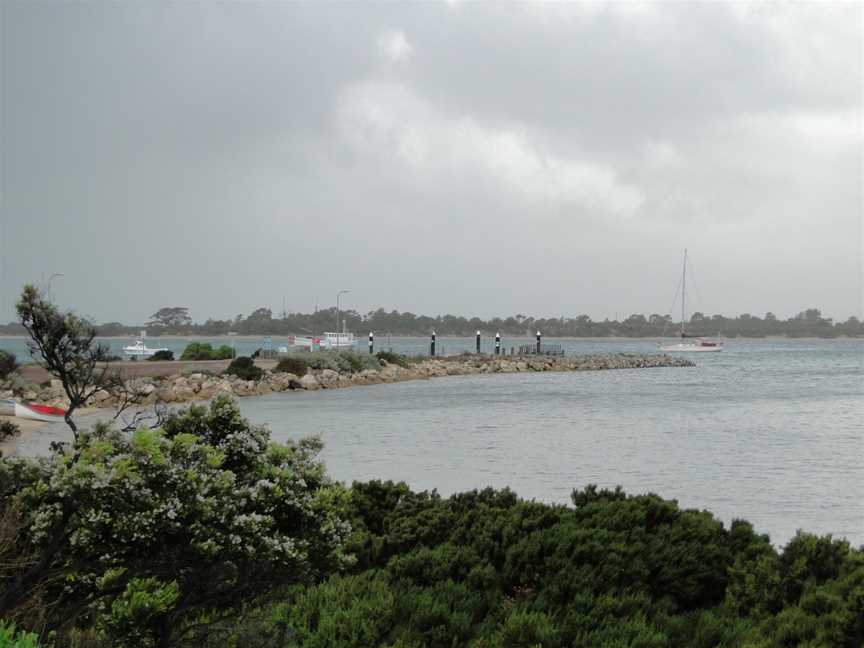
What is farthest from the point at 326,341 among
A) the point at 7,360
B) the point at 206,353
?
the point at 7,360

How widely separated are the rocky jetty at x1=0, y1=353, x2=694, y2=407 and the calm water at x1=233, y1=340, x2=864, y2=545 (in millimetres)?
1735

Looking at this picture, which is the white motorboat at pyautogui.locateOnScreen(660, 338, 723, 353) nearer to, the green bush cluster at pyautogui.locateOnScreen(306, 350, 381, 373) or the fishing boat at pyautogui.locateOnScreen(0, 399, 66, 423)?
the green bush cluster at pyautogui.locateOnScreen(306, 350, 381, 373)

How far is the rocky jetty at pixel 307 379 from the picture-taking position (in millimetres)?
25469

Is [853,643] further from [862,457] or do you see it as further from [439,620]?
[862,457]

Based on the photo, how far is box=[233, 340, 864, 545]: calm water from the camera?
12297 mm

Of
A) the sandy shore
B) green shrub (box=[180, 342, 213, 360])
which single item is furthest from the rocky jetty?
green shrub (box=[180, 342, 213, 360])

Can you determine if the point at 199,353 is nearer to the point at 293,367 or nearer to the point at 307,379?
the point at 293,367

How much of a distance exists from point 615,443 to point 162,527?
15.7 meters

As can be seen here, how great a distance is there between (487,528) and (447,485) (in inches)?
260

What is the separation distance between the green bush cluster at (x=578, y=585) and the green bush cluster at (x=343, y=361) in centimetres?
3331

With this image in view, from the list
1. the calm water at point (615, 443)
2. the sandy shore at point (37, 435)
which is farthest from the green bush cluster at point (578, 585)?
the sandy shore at point (37, 435)

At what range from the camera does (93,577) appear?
442 cm

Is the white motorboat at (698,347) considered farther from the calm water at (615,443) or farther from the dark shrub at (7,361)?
the dark shrub at (7,361)

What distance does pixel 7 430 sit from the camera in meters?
17.4
